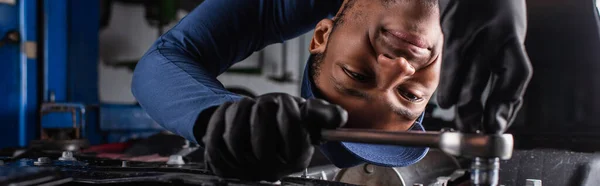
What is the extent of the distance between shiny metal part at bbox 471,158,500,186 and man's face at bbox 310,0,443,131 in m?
0.28

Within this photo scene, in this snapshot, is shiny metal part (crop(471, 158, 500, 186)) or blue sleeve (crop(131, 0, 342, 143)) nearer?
shiny metal part (crop(471, 158, 500, 186))

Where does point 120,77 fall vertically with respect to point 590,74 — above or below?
below

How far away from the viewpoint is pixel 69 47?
82.9 inches

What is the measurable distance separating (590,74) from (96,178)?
897 mm

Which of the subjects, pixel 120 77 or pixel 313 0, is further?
pixel 120 77

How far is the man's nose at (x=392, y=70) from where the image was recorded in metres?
0.73

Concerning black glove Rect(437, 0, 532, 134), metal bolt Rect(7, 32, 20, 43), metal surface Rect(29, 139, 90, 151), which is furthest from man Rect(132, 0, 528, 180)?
metal bolt Rect(7, 32, 20, 43)

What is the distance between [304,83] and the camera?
0.89m

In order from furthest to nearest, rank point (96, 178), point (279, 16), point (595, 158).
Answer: point (279, 16), point (595, 158), point (96, 178)

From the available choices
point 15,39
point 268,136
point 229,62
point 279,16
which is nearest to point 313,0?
point 279,16

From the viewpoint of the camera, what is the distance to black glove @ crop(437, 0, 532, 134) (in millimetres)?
502

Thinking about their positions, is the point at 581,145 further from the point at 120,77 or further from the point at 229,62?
the point at 120,77

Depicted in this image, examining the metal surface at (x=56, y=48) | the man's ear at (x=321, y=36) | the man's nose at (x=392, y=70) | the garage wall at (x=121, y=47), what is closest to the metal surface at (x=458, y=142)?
the man's nose at (x=392, y=70)

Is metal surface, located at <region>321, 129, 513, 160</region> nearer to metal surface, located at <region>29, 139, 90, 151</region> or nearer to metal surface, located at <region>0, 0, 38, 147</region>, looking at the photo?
metal surface, located at <region>29, 139, 90, 151</region>
